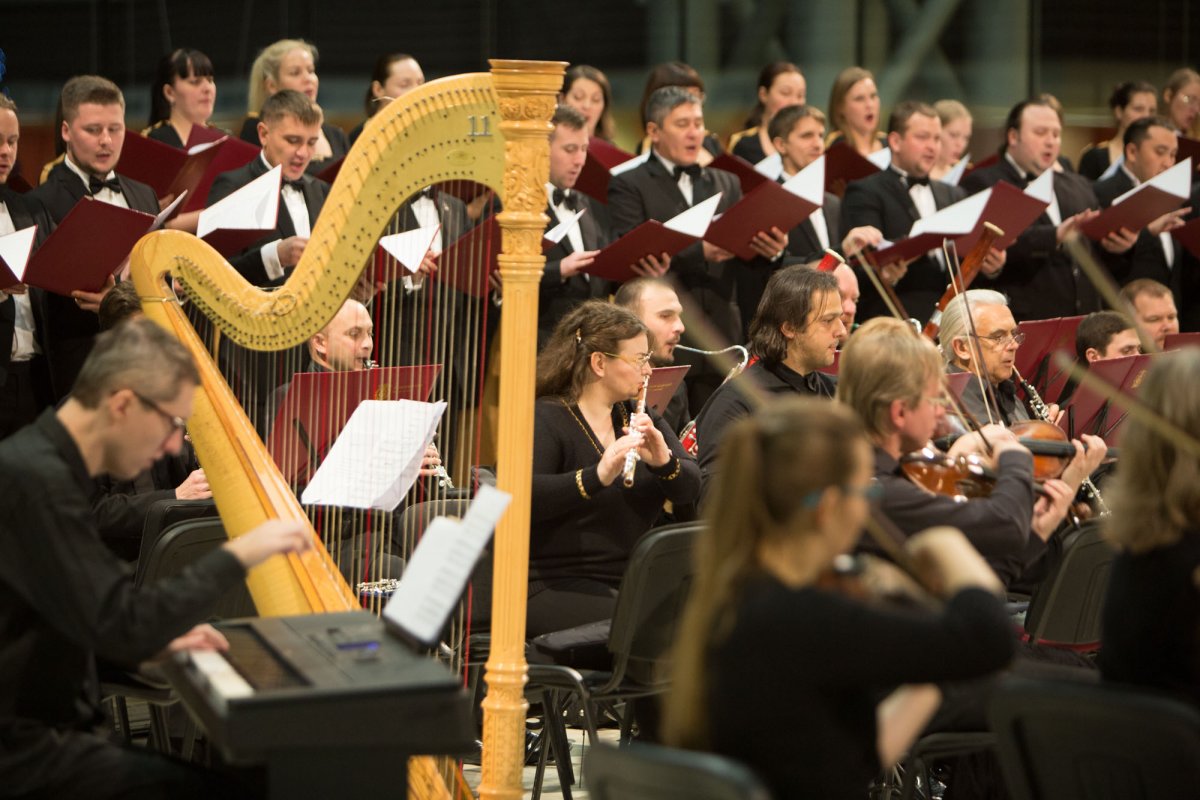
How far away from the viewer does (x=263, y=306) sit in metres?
3.68

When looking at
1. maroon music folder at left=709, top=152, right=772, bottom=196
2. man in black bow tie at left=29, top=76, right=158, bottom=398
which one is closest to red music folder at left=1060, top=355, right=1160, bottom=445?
maroon music folder at left=709, top=152, right=772, bottom=196

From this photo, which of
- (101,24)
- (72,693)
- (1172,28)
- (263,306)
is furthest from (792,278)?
(1172,28)

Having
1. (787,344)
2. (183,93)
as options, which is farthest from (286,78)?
(787,344)

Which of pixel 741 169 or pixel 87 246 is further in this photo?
pixel 741 169

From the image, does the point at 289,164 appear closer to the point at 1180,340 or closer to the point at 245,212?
the point at 245,212

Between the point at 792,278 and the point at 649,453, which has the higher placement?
the point at 792,278

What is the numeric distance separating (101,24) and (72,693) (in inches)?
278

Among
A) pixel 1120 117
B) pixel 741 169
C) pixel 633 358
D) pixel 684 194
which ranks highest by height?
pixel 1120 117

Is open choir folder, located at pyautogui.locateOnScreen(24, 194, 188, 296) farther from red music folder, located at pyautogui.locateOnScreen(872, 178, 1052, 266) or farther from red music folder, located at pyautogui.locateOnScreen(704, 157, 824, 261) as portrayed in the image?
red music folder, located at pyautogui.locateOnScreen(872, 178, 1052, 266)

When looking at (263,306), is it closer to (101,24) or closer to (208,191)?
(208,191)

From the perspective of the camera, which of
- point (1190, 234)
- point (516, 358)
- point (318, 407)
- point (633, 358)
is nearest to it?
point (516, 358)

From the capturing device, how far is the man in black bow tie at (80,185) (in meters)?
5.47

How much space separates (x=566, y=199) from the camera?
6348 mm

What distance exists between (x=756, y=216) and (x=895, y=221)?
1.21m
